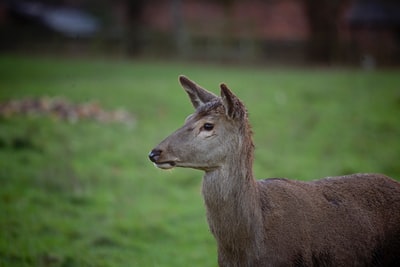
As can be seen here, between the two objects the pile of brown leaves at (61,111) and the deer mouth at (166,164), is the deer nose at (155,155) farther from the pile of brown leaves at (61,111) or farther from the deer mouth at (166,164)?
the pile of brown leaves at (61,111)

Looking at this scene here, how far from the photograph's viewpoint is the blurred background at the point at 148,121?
941 cm

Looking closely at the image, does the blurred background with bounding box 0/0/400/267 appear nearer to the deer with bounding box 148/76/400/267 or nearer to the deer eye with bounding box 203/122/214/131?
the deer with bounding box 148/76/400/267

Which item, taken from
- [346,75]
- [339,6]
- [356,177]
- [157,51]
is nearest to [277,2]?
[339,6]

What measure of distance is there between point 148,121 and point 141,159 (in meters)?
3.46

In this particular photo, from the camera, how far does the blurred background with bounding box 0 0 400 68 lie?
34.0 metres

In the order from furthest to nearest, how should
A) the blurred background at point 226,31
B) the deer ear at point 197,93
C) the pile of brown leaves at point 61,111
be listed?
1. the blurred background at point 226,31
2. the pile of brown leaves at point 61,111
3. the deer ear at point 197,93

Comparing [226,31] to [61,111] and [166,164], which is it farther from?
[166,164]

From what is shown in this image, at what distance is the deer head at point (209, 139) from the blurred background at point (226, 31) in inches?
1060

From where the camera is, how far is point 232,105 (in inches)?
216

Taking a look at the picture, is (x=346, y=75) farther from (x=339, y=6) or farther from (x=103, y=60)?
(x=103, y=60)

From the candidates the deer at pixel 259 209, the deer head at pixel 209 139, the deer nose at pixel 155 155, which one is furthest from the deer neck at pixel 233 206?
the deer nose at pixel 155 155

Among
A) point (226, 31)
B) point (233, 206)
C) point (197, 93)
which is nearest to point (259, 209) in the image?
point (233, 206)

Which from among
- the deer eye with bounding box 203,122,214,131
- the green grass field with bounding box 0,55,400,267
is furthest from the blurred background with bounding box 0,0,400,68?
the deer eye with bounding box 203,122,214,131

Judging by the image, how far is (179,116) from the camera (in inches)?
693
